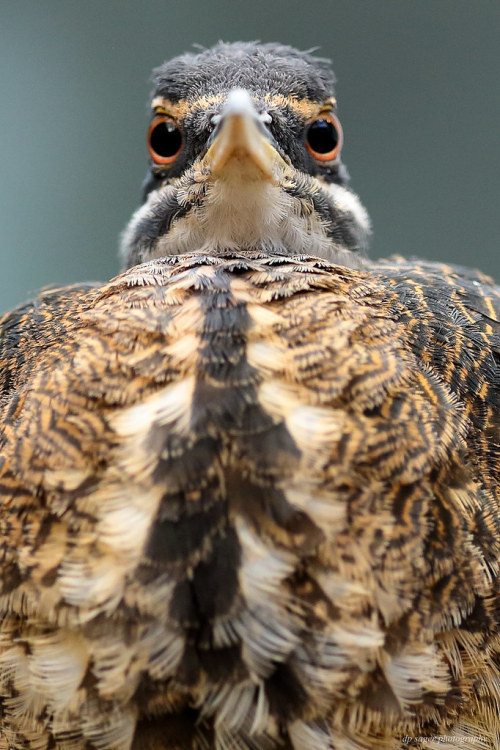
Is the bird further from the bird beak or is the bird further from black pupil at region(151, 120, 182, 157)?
black pupil at region(151, 120, 182, 157)

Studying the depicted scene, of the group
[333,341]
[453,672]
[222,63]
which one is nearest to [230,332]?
[333,341]

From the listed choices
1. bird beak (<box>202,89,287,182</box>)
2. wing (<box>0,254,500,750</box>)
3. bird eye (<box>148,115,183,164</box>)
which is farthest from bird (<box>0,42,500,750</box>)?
bird eye (<box>148,115,183,164</box>)

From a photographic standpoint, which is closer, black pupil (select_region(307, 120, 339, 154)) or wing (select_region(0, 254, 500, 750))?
wing (select_region(0, 254, 500, 750))

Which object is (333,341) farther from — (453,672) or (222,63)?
(222,63)

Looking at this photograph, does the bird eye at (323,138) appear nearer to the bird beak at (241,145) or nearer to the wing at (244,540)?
the bird beak at (241,145)

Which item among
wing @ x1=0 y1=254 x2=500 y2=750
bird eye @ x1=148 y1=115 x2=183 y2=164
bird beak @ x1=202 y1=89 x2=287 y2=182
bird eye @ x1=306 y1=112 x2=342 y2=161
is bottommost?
wing @ x1=0 y1=254 x2=500 y2=750

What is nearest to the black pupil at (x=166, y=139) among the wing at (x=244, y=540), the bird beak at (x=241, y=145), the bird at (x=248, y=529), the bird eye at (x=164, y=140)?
the bird eye at (x=164, y=140)
